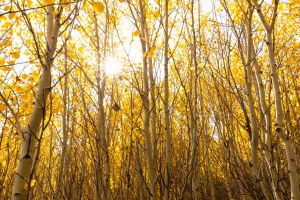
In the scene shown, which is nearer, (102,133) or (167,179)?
(167,179)

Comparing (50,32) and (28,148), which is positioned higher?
(50,32)

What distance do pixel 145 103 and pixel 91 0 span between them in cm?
81

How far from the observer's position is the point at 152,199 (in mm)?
1855

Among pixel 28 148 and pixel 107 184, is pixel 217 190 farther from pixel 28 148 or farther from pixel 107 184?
pixel 28 148

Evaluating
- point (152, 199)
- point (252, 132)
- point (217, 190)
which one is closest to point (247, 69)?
point (252, 132)

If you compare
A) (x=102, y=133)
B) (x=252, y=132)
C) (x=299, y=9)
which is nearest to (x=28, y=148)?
(x=102, y=133)

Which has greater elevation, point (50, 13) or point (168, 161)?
point (50, 13)

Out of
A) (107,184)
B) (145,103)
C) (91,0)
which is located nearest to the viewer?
(91,0)

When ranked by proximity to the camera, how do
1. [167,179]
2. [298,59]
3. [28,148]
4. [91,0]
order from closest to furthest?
[28,148] < [91,0] < [167,179] < [298,59]

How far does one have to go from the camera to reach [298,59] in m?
5.25

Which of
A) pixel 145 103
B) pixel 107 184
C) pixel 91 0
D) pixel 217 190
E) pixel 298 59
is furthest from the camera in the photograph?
pixel 217 190

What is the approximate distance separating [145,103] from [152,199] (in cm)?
69

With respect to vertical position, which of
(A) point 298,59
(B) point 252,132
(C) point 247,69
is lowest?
(B) point 252,132

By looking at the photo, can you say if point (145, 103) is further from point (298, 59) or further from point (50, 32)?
point (298, 59)
